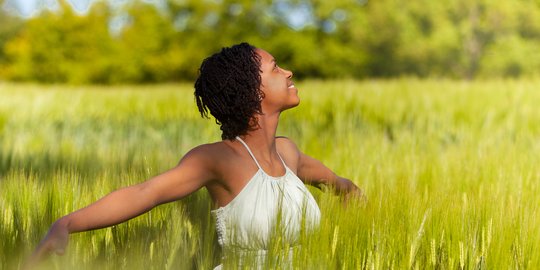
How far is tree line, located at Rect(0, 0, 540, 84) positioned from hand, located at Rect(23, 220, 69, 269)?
25.9 meters

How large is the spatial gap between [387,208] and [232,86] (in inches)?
21.0

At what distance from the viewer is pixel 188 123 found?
6723 mm

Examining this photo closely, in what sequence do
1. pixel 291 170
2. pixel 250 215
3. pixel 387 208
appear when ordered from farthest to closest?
pixel 291 170, pixel 387 208, pixel 250 215

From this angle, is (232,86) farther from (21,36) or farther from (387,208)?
(21,36)

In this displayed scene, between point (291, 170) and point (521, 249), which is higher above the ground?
point (291, 170)

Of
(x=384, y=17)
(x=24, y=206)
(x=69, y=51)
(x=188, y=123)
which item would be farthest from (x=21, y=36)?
(x=24, y=206)

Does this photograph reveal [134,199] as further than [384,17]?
No

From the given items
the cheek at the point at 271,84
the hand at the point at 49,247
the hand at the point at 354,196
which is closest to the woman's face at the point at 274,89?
the cheek at the point at 271,84

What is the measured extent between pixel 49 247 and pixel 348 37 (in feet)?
97.2

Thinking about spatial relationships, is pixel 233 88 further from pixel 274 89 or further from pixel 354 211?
pixel 354 211

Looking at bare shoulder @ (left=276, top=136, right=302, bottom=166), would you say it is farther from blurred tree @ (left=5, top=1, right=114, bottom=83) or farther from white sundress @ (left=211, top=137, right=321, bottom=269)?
blurred tree @ (left=5, top=1, right=114, bottom=83)

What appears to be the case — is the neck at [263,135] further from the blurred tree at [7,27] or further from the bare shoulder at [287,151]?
the blurred tree at [7,27]

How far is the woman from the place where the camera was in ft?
6.07

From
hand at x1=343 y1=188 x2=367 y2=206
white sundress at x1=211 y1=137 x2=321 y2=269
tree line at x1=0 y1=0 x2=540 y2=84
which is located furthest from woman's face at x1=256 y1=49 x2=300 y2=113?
tree line at x1=0 y1=0 x2=540 y2=84
